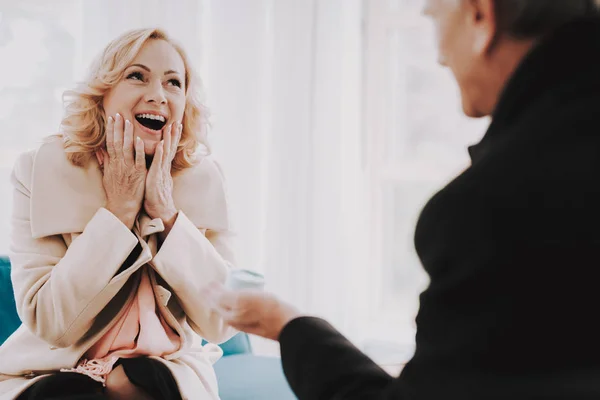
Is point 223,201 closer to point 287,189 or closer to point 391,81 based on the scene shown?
point 287,189

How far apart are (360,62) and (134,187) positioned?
91.0 inches

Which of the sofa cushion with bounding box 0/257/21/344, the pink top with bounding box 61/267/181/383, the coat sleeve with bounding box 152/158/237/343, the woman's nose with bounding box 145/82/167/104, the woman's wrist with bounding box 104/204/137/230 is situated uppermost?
the woman's nose with bounding box 145/82/167/104

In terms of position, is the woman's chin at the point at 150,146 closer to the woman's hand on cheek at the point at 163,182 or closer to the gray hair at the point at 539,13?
the woman's hand on cheek at the point at 163,182

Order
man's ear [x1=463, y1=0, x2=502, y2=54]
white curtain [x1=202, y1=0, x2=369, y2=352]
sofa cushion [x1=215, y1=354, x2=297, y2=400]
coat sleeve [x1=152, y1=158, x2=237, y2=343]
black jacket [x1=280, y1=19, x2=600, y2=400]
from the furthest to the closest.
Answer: white curtain [x1=202, y1=0, x2=369, y2=352] → sofa cushion [x1=215, y1=354, x2=297, y2=400] → coat sleeve [x1=152, y1=158, x2=237, y2=343] → man's ear [x1=463, y1=0, x2=502, y2=54] → black jacket [x1=280, y1=19, x2=600, y2=400]

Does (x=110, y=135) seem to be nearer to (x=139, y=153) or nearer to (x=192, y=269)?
(x=139, y=153)

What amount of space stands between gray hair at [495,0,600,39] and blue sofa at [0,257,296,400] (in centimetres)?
128

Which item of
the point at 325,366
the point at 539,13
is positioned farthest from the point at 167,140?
the point at 539,13

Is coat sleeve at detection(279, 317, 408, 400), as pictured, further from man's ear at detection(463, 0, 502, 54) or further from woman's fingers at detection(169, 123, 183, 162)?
woman's fingers at detection(169, 123, 183, 162)

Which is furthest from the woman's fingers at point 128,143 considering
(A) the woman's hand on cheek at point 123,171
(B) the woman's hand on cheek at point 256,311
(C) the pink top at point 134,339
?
(B) the woman's hand on cheek at point 256,311

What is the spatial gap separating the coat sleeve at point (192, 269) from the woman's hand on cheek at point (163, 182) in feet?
0.10

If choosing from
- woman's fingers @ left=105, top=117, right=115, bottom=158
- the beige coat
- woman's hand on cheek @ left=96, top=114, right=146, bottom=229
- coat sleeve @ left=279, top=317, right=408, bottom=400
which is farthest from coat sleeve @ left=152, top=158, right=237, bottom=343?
coat sleeve @ left=279, top=317, right=408, bottom=400

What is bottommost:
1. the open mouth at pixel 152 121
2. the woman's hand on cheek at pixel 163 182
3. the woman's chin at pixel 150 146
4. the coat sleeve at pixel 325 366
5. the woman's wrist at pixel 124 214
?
the coat sleeve at pixel 325 366

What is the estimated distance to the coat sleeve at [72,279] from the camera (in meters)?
1.34

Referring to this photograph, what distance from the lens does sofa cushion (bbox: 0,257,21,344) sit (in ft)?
6.35
